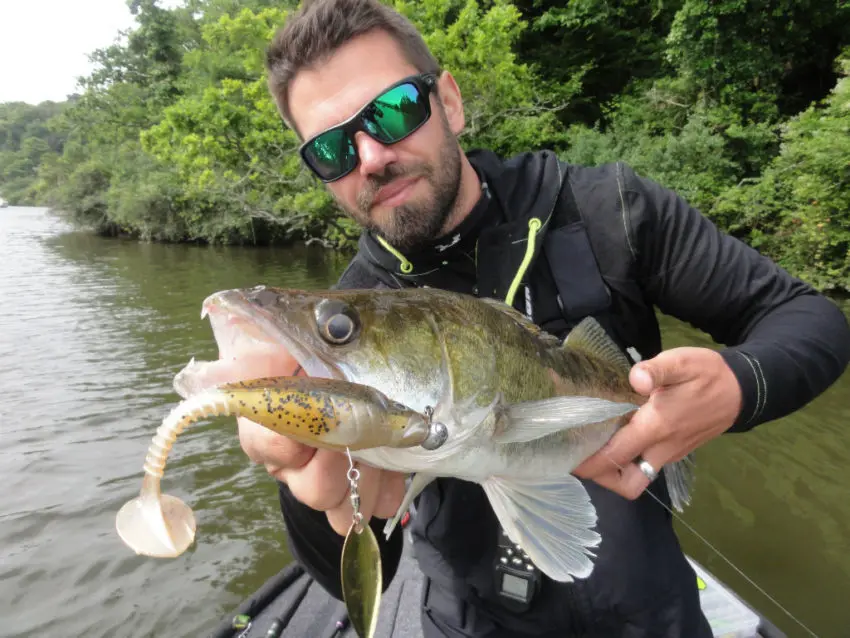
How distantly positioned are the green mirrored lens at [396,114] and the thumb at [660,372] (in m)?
1.41

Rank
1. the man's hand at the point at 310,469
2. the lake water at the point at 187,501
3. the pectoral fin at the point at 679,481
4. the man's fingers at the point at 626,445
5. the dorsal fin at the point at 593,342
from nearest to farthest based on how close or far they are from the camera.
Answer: the man's hand at the point at 310,469, the man's fingers at the point at 626,445, the dorsal fin at the point at 593,342, the pectoral fin at the point at 679,481, the lake water at the point at 187,501

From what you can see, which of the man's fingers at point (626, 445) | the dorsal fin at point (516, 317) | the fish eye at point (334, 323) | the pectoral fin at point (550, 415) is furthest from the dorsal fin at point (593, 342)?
the fish eye at point (334, 323)

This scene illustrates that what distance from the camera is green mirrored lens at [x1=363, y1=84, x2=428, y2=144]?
2.18 m

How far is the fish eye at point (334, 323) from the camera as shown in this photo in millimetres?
1260

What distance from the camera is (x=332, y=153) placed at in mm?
2258

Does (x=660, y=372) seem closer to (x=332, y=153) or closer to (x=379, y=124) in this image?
(x=379, y=124)

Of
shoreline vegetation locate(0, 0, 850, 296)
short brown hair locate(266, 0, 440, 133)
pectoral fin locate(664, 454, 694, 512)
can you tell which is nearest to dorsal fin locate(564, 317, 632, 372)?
pectoral fin locate(664, 454, 694, 512)

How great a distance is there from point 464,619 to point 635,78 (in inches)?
835

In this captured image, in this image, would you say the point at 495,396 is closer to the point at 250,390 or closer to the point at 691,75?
the point at 250,390

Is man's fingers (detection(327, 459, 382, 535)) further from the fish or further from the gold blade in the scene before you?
the gold blade

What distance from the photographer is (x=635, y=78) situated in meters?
19.1

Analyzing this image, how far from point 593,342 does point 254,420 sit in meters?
1.28

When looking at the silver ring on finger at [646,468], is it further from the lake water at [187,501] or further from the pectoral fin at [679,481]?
the lake water at [187,501]

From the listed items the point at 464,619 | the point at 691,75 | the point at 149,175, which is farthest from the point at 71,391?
the point at 149,175
